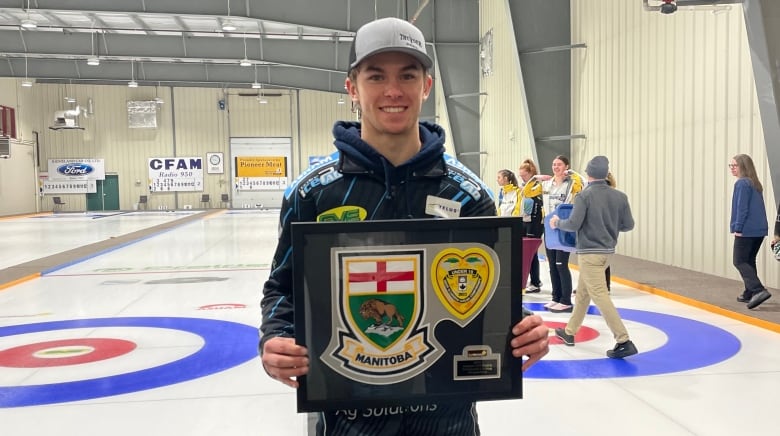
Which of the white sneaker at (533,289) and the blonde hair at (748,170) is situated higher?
the blonde hair at (748,170)

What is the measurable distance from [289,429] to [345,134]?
2518 millimetres

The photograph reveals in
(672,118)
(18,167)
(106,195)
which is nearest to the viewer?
(672,118)

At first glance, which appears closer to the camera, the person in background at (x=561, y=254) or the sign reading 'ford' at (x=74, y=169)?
the person in background at (x=561, y=254)

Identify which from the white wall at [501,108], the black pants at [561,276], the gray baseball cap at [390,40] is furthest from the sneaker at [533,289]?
the white wall at [501,108]

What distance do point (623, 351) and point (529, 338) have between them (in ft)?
13.3

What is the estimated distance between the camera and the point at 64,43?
869 inches

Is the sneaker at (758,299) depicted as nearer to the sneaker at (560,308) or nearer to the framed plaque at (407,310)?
the sneaker at (560,308)

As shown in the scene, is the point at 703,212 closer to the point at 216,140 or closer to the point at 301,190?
the point at 301,190

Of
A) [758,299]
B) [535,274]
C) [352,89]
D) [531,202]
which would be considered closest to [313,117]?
[535,274]

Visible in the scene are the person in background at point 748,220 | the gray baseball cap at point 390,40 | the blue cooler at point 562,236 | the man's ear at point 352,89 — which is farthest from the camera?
the person in background at point 748,220

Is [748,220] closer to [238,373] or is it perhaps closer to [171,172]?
[238,373]

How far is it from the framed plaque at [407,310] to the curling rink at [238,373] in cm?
190

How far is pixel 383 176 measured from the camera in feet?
5.36

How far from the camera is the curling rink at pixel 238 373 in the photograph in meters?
3.70
